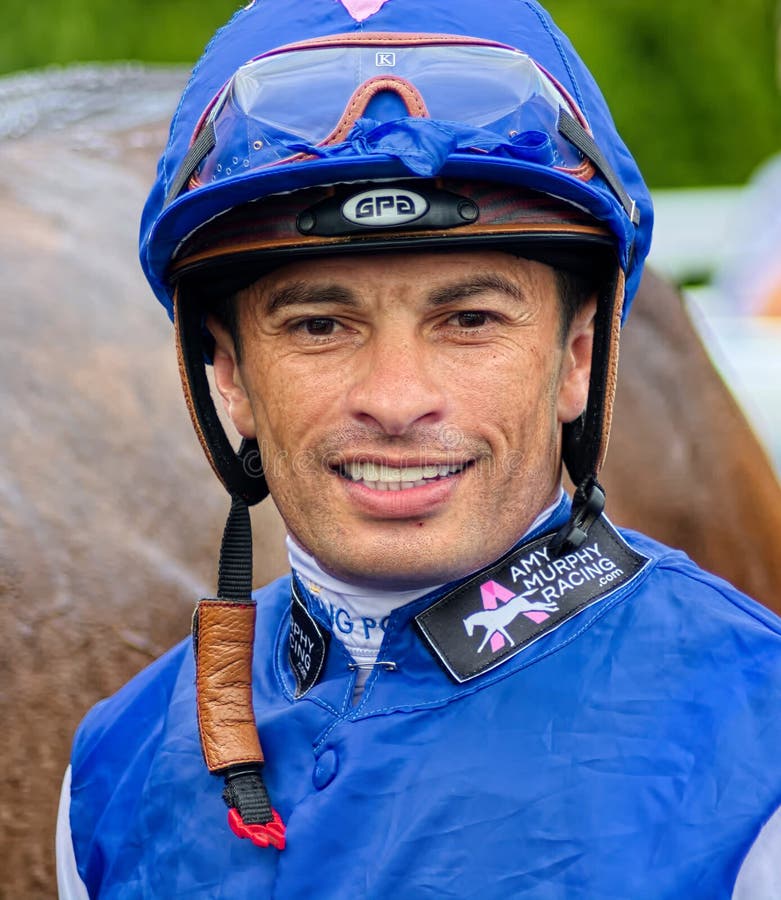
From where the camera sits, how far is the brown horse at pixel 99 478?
2.39 meters

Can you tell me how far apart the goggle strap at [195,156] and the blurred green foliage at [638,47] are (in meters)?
6.47

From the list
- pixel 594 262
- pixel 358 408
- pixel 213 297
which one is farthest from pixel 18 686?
pixel 594 262

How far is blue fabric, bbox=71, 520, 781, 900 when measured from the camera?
1.52m

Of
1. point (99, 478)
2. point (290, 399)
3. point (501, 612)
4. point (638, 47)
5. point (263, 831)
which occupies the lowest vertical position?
point (638, 47)

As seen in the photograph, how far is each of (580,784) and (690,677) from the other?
0.18 m

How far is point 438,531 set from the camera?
1700 mm

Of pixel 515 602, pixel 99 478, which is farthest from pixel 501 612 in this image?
pixel 99 478

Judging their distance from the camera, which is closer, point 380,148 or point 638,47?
point 380,148

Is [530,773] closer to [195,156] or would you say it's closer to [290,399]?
[290,399]

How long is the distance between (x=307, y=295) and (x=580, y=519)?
0.45 metres

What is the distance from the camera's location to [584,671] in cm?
165

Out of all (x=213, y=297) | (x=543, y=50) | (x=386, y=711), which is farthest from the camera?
(x=213, y=297)

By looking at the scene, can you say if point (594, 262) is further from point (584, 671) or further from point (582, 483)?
point (584, 671)

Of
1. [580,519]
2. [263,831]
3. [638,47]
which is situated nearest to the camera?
[263,831]
